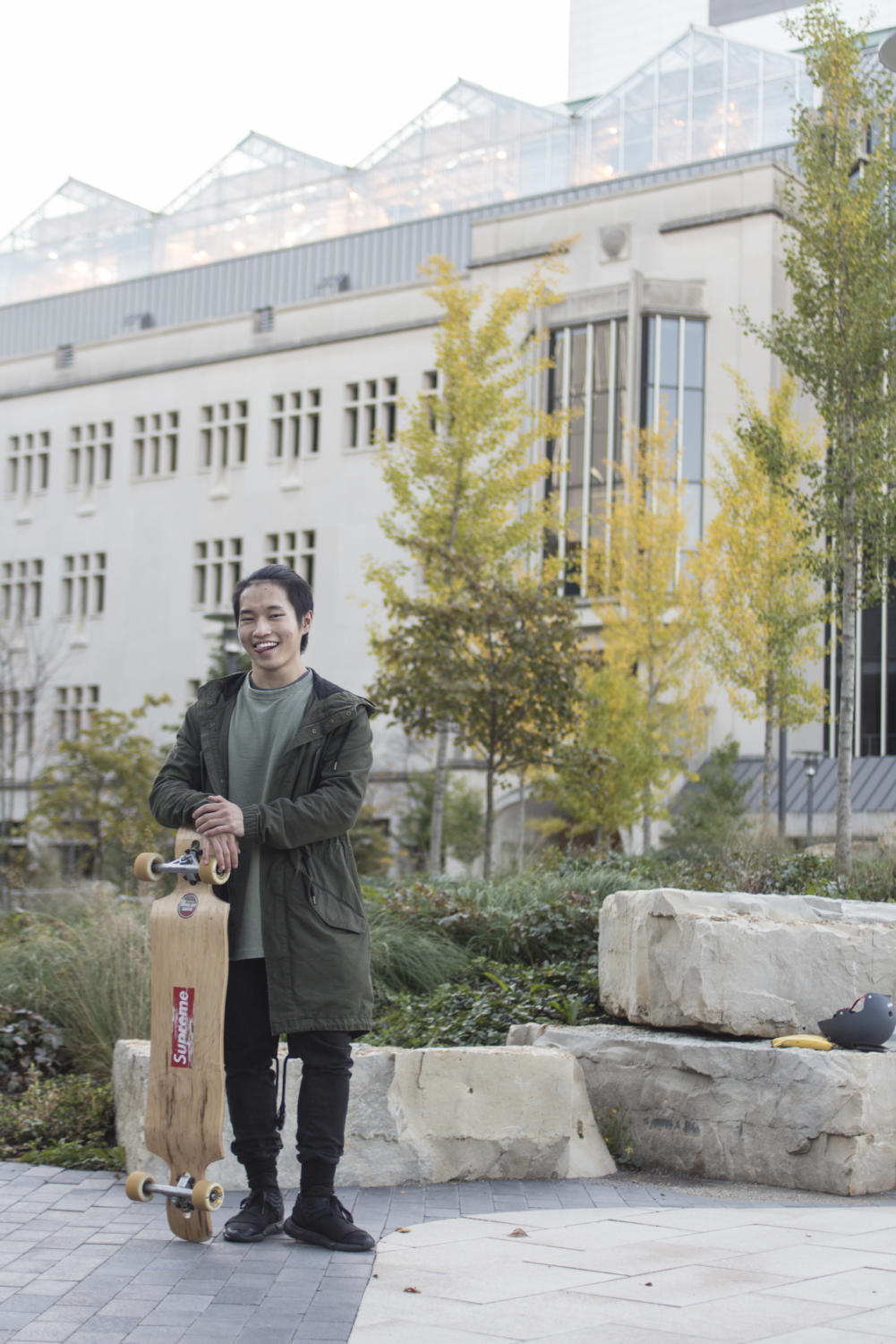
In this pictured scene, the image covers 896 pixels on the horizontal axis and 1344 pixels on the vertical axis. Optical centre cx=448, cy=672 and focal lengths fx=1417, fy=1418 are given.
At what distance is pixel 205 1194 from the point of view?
4398mm

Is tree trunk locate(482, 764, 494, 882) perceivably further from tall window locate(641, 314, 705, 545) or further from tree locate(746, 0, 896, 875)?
tall window locate(641, 314, 705, 545)

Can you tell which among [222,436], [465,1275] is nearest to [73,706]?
[222,436]

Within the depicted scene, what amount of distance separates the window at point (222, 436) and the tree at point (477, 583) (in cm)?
1866

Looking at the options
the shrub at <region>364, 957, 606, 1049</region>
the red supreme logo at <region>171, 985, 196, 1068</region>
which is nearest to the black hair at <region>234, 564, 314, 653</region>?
the red supreme logo at <region>171, 985, 196, 1068</region>

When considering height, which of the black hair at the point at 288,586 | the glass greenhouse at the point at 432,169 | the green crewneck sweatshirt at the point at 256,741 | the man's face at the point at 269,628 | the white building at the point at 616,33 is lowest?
the green crewneck sweatshirt at the point at 256,741

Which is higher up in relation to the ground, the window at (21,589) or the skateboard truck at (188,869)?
the window at (21,589)

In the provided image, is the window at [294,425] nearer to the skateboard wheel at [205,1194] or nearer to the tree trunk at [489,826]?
the tree trunk at [489,826]

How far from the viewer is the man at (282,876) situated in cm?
440

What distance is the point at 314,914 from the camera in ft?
14.6

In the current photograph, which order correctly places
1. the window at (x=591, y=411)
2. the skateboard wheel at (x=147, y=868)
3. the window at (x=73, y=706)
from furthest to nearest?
the window at (x=73, y=706) → the window at (x=591, y=411) → the skateboard wheel at (x=147, y=868)

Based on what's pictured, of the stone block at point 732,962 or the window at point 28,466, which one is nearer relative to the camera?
the stone block at point 732,962

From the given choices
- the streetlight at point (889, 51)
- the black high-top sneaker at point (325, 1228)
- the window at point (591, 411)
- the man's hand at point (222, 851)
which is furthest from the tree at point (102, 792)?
the man's hand at point (222, 851)

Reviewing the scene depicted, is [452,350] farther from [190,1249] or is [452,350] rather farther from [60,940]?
[190,1249]

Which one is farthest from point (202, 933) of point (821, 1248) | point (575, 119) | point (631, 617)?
point (575, 119)
